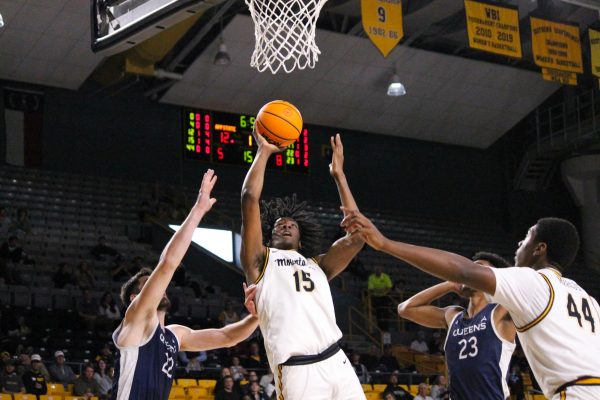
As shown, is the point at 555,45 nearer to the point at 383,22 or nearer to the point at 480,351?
the point at 383,22

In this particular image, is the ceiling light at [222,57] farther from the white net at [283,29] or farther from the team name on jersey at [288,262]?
the team name on jersey at [288,262]

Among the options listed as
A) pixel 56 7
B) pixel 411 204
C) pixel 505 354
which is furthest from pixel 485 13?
pixel 505 354

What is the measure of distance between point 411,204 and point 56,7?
12.9m

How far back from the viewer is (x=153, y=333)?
21.0 feet

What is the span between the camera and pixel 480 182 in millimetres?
30219

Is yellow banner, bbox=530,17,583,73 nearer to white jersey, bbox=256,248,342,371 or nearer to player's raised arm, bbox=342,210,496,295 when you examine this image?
white jersey, bbox=256,248,342,371

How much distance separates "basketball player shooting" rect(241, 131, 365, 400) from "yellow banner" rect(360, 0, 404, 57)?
1149 centimetres

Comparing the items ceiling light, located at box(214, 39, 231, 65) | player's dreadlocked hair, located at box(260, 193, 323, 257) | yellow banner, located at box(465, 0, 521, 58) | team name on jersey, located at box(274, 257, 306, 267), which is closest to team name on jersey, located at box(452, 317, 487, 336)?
player's dreadlocked hair, located at box(260, 193, 323, 257)

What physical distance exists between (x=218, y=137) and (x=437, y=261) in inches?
794

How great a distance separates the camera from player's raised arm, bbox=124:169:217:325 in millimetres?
6023

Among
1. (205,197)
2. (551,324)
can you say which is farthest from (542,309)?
(205,197)

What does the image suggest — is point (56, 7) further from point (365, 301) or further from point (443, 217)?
point (443, 217)

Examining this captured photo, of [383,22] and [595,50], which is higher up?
[383,22]

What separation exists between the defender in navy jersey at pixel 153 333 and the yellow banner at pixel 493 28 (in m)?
13.3
